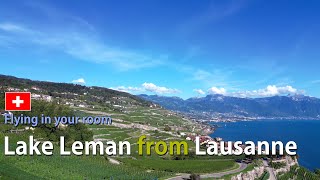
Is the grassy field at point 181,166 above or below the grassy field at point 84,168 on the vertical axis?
below

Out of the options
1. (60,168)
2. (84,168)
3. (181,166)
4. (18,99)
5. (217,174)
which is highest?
(18,99)

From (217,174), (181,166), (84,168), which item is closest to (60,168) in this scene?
(84,168)

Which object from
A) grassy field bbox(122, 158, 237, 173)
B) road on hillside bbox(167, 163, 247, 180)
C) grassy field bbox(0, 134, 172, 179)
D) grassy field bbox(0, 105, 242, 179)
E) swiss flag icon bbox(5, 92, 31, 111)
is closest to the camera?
grassy field bbox(0, 134, 172, 179)

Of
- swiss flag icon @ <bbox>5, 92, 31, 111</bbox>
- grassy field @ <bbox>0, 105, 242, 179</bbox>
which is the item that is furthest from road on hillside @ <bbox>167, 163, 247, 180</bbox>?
swiss flag icon @ <bbox>5, 92, 31, 111</bbox>

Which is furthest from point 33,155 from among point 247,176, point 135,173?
point 247,176

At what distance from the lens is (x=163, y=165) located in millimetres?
91125

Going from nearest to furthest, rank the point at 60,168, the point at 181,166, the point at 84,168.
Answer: the point at 60,168, the point at 84,168, the point at 181,166

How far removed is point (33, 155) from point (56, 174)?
34.4 ft

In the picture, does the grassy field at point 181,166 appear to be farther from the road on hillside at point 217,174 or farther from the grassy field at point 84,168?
the road on hillside at point 217,174

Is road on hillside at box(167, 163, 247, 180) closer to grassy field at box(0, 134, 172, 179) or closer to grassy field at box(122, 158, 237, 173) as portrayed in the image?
grassy field at box(122, 158, 237, 173)

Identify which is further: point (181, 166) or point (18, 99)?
point (181, 166)

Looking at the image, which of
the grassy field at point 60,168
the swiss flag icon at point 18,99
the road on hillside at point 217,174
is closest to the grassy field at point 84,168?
the grassy field at point 60,168

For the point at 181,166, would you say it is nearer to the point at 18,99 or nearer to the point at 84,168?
the point at 84,168

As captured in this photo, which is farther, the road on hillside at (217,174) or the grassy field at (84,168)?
the road on hillside at (217,174)
